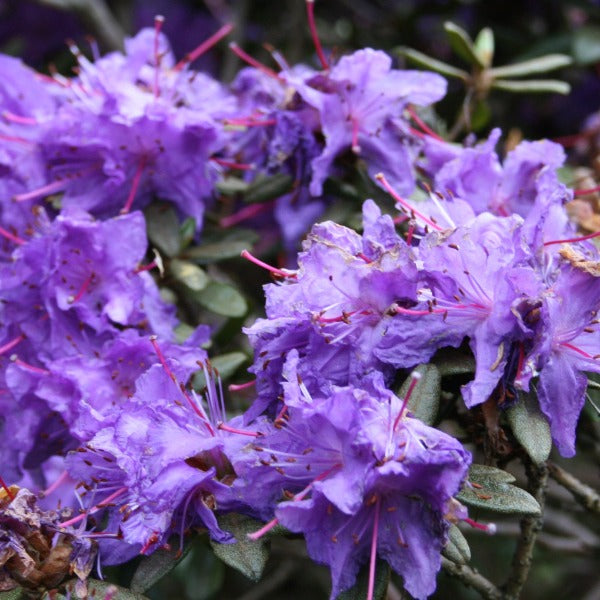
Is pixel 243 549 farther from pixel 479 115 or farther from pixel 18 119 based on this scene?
pixel 479 115

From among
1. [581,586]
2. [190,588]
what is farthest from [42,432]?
[581,586]

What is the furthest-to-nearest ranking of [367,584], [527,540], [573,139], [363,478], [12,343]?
[573,139], [12,343], [527,540], [367,584], [363,478]

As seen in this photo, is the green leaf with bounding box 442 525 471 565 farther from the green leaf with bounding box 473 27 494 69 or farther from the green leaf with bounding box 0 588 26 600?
the green leaf with bounding box 473 27 494 69

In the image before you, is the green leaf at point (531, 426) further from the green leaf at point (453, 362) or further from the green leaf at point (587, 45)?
the green leaf at point (587, 45)

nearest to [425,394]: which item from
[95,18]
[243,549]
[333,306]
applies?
[333,306]

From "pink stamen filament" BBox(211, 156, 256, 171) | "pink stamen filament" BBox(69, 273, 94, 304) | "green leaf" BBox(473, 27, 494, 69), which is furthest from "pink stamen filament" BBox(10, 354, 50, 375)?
"green leaf" BBox(473, 27, 494, 69)

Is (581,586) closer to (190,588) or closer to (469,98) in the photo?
(190,588)

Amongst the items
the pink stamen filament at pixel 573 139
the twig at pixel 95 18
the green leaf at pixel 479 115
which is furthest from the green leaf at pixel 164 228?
the pink stamen filament at pixel 573 139
